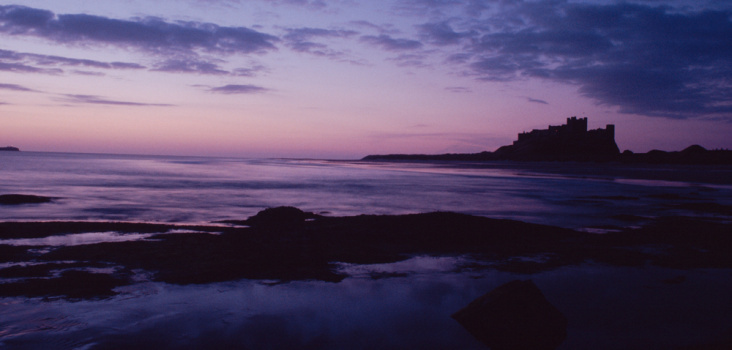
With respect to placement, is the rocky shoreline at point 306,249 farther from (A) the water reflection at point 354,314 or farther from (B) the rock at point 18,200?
(B) the rock at point 18,200

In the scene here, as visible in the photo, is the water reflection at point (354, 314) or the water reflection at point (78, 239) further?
the water reflection at point (78, 239)

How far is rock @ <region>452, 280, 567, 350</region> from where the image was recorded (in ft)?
15.6

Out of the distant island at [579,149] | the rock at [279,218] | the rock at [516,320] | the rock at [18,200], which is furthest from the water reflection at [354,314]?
the distant island at [579,149]

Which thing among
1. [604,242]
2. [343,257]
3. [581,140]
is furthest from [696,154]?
[343,257]

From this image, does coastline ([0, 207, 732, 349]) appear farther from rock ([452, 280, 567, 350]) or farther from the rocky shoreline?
rock ([452, 280, 567, 350])

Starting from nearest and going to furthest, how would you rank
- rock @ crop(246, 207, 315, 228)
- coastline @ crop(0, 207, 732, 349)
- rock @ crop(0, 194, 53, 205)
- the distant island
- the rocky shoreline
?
coastline @ crop(0, 207, 732, 349) < the rocky shoreline < rock @ crop(246, 207, 315, 228) < rock @ crop(0, 194, 53, 205) < the distant island

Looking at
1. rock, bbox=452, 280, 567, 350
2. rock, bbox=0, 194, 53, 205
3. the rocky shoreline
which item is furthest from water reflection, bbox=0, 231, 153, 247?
rock, bbox=0, 194, 53, 205

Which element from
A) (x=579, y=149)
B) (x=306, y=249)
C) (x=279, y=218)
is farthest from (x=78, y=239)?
(x=579, y=149)

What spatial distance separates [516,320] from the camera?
4.83 meters

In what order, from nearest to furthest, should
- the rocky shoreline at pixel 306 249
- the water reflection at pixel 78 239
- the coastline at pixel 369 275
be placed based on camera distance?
the coastline at pixel 369 275 < the rocky shoreline at pixel 306 249 < the water reflection at pixel 78 239

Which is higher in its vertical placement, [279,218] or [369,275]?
[279,218]

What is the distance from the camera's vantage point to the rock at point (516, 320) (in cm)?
474

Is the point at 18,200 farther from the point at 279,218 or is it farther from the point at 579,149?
the point at 579,149

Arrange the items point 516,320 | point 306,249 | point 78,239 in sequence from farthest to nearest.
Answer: point 78,239 → point 306,249 → point 516,320
